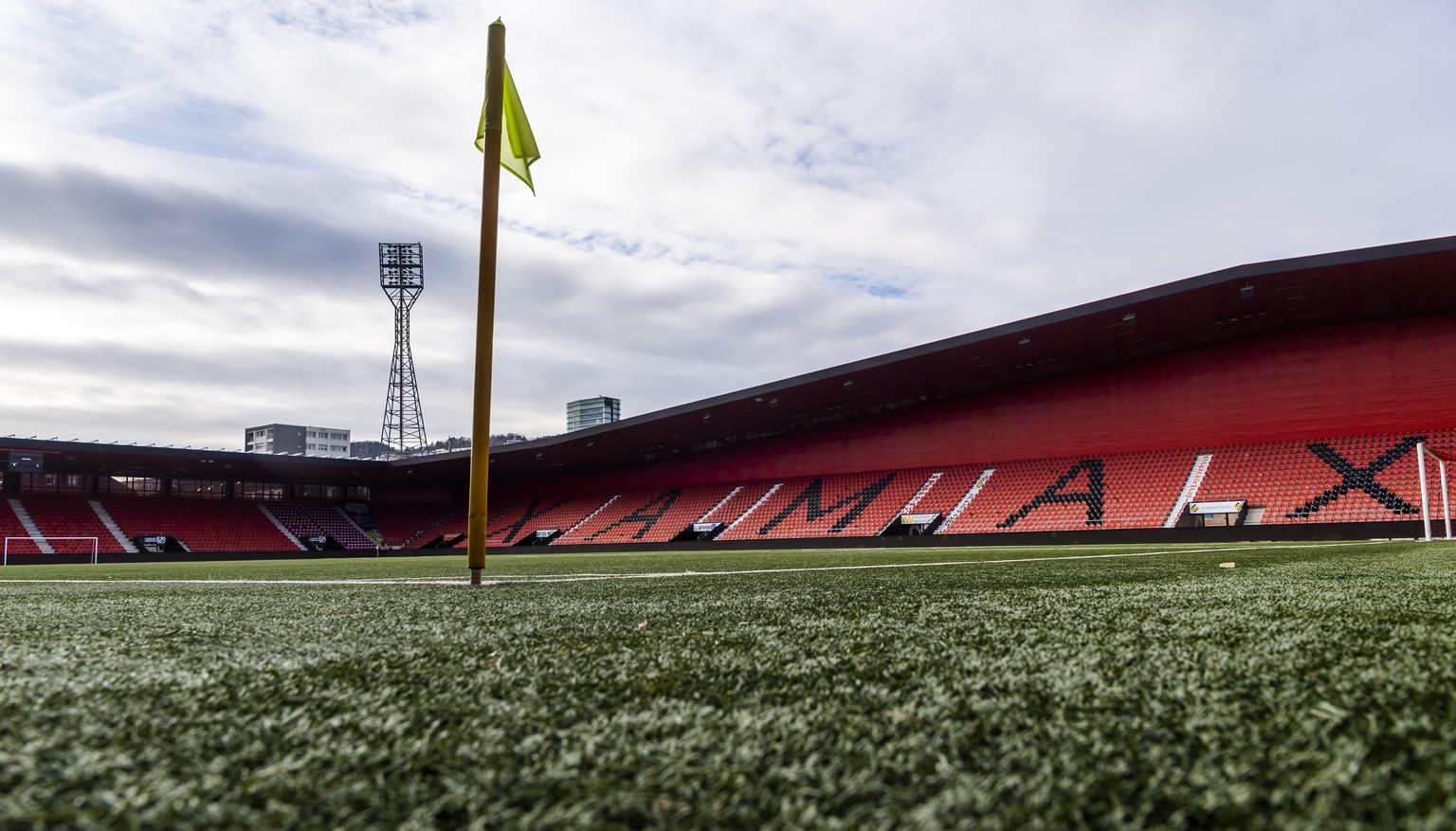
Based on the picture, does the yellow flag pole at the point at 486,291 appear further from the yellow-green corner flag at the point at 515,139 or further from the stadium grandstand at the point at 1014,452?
the stadium grandstand at the point at 1014,452

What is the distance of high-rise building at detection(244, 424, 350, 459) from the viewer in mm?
80875

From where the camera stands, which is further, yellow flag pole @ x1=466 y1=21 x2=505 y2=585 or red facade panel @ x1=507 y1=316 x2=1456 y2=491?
red facade panel @ x1=507 y1=316 x2=1456 y2=491

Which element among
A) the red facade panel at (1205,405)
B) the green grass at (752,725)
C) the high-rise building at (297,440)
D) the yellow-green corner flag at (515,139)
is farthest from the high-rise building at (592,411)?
the green grass at (752,725)

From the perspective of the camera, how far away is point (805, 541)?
944 inches

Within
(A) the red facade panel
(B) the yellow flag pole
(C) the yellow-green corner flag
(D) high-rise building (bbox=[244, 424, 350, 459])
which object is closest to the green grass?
(B) the yellow flag pole

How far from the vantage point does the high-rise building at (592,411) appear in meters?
132

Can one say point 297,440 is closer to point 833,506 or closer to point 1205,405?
point 833,506

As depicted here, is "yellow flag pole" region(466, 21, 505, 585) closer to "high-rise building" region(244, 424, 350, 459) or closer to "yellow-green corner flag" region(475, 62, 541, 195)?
"yellow-green corner flag" region(475, 62, 541, 195)

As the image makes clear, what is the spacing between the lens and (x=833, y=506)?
2684 centimetres

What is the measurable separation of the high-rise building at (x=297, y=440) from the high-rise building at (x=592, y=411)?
1453 inches

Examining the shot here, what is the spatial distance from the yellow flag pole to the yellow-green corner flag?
0.60 feet

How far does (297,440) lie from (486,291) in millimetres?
90136

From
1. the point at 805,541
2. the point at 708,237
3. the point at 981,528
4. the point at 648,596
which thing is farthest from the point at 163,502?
the point at 648,596

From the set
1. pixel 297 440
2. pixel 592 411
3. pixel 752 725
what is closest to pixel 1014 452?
pixel 752 725
